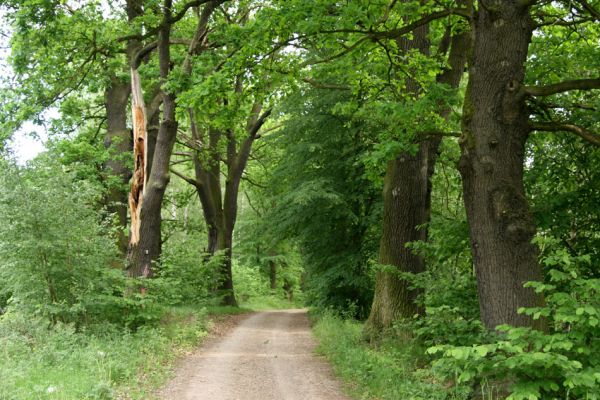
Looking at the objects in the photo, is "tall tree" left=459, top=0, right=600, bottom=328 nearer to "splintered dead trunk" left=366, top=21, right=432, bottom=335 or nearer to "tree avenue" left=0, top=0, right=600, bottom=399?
"tree avenue" left=0, top=0, right=600, bottom=399

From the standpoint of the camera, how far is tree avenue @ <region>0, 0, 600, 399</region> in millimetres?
6664

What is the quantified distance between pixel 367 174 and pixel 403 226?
6.50ft

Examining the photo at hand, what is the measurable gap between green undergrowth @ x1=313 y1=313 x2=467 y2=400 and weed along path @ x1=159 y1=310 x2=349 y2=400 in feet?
1.04

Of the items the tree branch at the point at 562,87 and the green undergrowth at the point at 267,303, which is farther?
the green undergrowth at the point at 267,303

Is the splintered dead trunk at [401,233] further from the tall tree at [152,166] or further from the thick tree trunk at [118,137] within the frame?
the thick tree trunk at [118,137]

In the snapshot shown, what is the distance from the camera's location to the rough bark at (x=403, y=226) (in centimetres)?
1127

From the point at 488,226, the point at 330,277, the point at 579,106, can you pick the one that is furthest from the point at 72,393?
the point at 330,277

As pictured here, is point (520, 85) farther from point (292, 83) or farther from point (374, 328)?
point (374, 328)

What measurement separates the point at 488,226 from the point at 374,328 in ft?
17.2

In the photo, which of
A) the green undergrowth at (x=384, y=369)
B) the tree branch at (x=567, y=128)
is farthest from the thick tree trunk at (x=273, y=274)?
the tree branch at (x=567, y=128)

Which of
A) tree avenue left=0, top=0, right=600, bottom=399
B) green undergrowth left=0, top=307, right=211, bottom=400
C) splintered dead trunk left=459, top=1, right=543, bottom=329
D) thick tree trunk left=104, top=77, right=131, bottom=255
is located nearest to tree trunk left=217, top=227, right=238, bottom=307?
tree avenue left=0, top=0, right=600, bottom=399

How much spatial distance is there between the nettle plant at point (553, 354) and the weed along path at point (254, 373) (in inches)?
120

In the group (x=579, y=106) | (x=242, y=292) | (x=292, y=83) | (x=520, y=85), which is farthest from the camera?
(x=242, y=292)

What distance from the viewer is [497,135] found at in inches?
269
